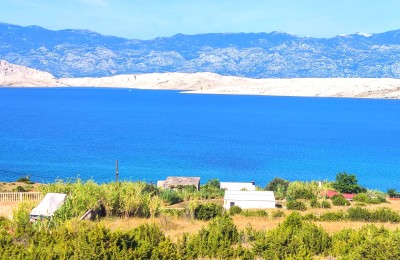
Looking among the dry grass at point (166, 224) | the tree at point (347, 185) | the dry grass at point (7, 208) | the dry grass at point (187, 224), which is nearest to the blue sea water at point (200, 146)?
the tree at point (347, 185)

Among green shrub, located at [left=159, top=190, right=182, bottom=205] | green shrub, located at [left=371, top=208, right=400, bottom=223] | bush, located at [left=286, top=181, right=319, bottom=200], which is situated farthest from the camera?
bush, located at [left=286, top=181, right=319, bottom=200]

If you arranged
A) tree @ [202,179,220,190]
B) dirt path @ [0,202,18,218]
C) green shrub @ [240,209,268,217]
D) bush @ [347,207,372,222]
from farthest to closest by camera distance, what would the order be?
tree @ [202,179,220,190] → green shrub @ [240,209,268,217] → bush @ [347,207,372,222] → dirt path @ [0,202,18,218]

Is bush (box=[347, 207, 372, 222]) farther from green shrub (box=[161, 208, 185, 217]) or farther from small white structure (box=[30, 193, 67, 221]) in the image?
small white structure (box=[30, 193, 67, 221])

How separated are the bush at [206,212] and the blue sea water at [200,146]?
34.4m

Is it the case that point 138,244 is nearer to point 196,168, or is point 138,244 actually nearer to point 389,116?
point 196,168

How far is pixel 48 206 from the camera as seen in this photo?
2400 centimetres

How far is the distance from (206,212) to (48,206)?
892 centimetres

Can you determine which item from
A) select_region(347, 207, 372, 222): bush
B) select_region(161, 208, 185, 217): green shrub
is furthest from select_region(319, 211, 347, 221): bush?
select_region(161, 208, 185, 217): green shrub

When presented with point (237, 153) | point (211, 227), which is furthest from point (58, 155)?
point (211, 227)

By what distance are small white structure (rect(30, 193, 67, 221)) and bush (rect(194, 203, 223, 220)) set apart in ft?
24.8

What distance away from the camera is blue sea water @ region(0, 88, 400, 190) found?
69.0m

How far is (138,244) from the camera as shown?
1706 cm

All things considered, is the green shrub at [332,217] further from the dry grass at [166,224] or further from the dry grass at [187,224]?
the dry grass at [166,224]

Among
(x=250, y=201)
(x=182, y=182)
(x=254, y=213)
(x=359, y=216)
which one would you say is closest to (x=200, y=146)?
(x=182, y=182)
